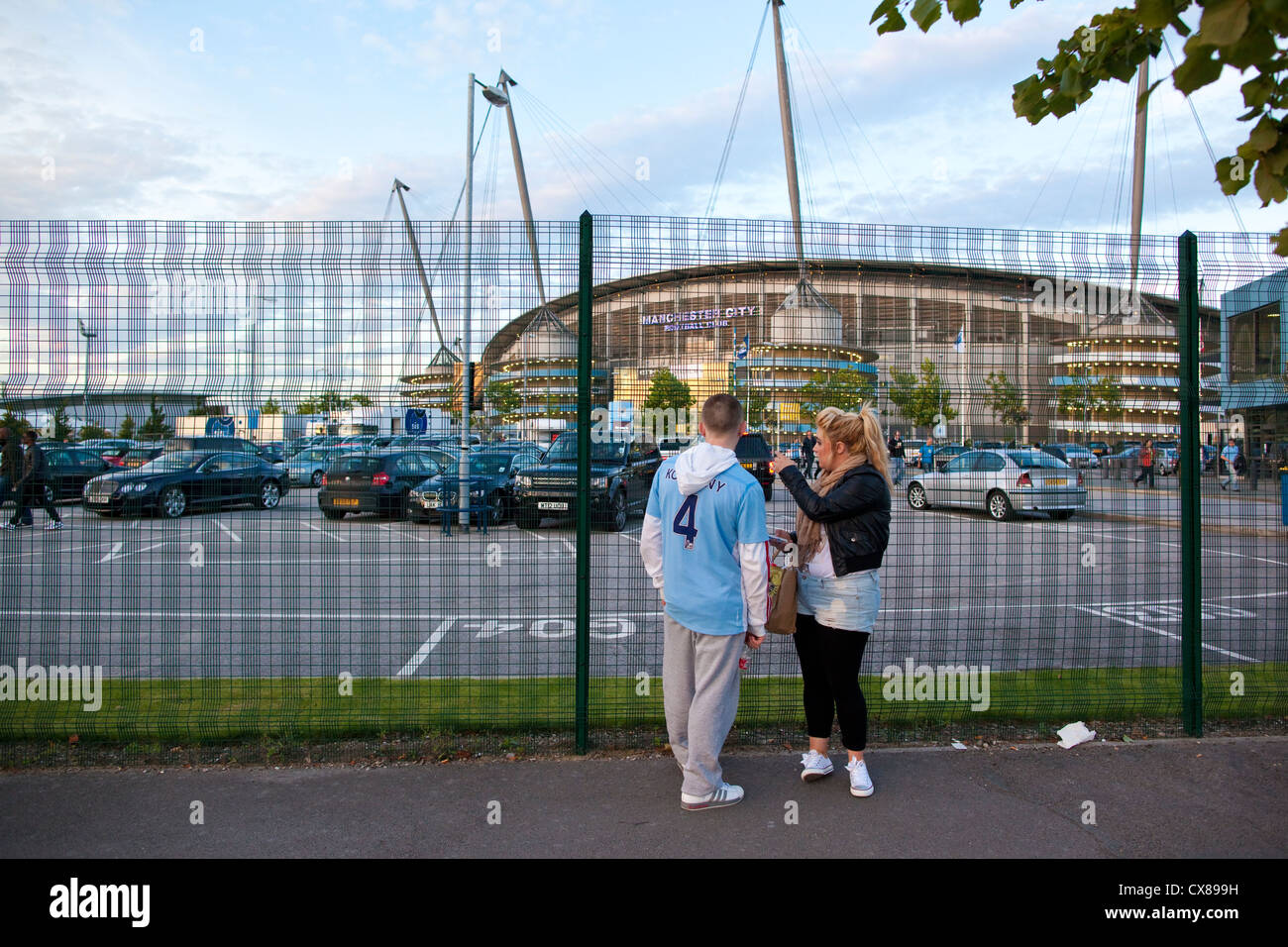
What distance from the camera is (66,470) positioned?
4941 mm

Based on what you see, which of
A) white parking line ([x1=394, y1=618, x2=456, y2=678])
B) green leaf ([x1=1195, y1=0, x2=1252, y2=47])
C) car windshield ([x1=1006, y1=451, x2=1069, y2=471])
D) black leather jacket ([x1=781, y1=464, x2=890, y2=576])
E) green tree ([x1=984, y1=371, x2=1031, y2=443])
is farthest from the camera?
white parking line ([x1=394, y1=618, x2=456, y2=678])

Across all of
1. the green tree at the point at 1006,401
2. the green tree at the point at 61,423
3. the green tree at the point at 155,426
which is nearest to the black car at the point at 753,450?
the green tree at the point at 1006,401

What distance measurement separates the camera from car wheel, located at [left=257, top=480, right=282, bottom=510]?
192 inches

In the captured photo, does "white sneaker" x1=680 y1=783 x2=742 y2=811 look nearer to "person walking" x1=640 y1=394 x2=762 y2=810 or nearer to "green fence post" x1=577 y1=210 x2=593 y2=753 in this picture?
"person walking" x1=640 y1=394 x2=762 y2=810

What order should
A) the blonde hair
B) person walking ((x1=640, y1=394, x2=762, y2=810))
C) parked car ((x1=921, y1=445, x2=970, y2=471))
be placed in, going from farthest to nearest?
parked car ((x1=921, y1=445, x2=970, y2=471))
the blonde hair
person walking ((x1=640, y1=394, x2=762, y2=810))

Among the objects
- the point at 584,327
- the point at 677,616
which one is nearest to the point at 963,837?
the point at 677,616

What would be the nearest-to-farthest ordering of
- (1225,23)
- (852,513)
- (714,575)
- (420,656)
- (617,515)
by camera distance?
(1225,23), (714,575), (852,513), (617,515), (420,656)

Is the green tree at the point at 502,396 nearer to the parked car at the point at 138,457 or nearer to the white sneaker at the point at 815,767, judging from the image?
the parked car at the point at 138,457

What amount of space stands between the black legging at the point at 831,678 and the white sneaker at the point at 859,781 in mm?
77

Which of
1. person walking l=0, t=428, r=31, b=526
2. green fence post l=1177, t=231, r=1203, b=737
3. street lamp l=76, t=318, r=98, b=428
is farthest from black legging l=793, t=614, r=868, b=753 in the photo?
person walking l=0, t=428, r=31, b=526

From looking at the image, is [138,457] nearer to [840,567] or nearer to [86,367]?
[86,367]

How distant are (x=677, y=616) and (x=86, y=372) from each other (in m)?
3.80

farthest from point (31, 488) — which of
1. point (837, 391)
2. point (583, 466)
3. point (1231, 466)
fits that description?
point (1231, 466)

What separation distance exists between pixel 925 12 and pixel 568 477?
295 cm
